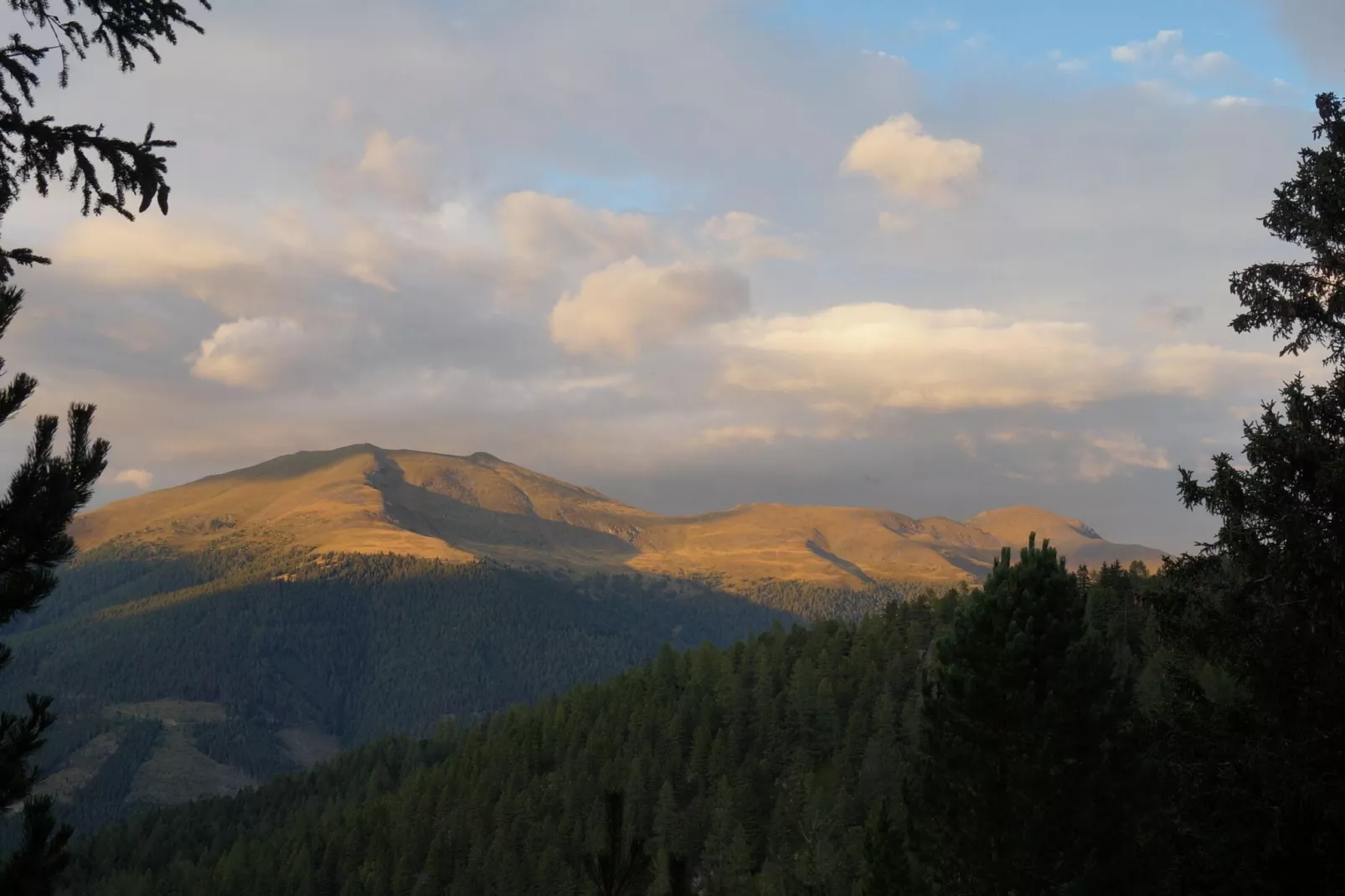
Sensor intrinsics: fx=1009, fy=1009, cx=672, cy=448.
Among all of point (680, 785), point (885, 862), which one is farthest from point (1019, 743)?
point (680, 785)

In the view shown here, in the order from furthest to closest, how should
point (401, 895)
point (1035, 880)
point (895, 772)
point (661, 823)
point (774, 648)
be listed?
point (774, 648) → point (401, 895) → point (661, 823) → point (895, 772) → point (1035, 880)

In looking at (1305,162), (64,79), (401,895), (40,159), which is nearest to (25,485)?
(40,159)

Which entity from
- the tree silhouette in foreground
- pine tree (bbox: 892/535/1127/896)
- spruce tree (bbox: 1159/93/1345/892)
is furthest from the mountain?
the tree silhouette in foreground

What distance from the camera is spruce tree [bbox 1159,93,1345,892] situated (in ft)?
70.9

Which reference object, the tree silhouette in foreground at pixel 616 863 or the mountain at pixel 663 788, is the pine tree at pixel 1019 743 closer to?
the tree silhouette in foreground at pixel 616 863

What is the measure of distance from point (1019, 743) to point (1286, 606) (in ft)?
33.5

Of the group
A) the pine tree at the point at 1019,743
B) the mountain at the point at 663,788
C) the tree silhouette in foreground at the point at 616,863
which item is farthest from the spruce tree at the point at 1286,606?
the mountain at the point at 663,788

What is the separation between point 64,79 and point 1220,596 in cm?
2431

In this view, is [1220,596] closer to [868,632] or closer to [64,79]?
[64,79]

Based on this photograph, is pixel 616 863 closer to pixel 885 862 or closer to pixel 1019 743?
pixel 885 862

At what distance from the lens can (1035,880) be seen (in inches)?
1121

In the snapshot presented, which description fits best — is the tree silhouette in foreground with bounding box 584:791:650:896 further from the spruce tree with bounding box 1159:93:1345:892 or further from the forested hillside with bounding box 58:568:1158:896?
the forested hillside with bounding box 58:568:1158:896

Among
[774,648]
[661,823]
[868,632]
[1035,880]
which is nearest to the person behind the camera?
[1035,880]

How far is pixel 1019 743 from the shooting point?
30344 millimetres
